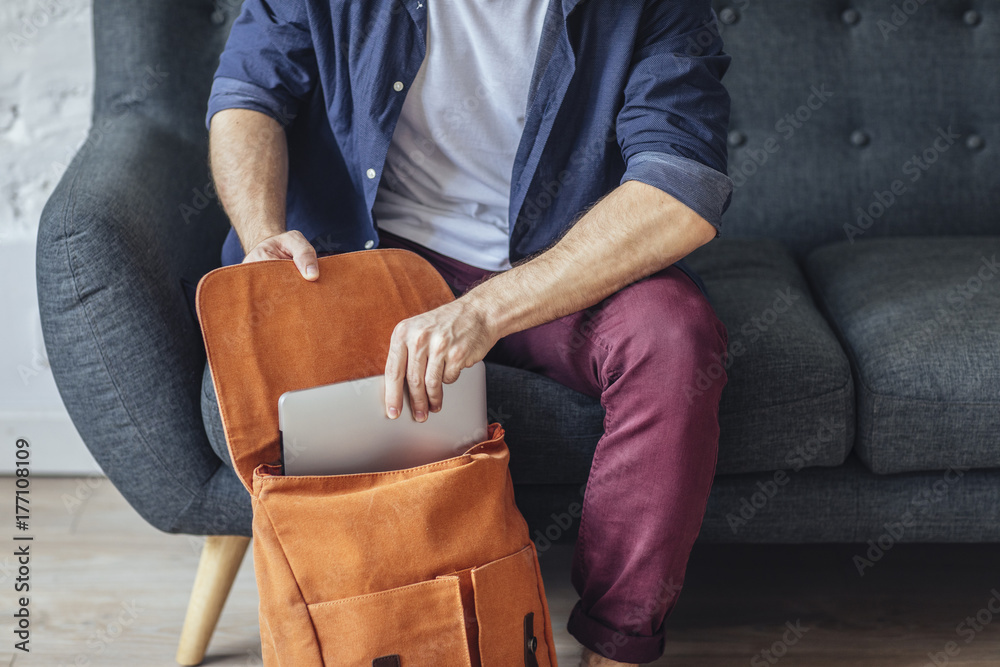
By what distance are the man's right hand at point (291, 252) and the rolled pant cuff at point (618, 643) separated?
0.50 meters

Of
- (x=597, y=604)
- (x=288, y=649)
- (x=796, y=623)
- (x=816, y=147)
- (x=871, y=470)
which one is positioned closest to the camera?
(x=288, y=649)

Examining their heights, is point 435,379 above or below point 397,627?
above

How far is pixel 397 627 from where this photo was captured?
78cm

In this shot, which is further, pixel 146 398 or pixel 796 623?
pixel 796 623

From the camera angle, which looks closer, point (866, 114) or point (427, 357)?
point (427, 357)

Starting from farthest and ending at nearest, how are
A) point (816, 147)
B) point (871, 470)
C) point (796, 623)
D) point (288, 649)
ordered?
point (816, 147)
point (796, 623)
point (871, 470)
point (288, 649)

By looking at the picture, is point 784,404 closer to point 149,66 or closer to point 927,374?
point 927,374

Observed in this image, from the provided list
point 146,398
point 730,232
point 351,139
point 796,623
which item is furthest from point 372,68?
point 796,623

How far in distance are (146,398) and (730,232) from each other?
108 cm

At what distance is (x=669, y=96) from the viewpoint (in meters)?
1.01

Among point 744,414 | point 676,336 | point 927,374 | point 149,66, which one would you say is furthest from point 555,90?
point 149,66

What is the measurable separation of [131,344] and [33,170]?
0.88 m

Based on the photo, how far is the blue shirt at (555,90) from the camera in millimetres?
1002

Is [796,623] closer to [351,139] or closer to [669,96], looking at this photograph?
[669,96]
